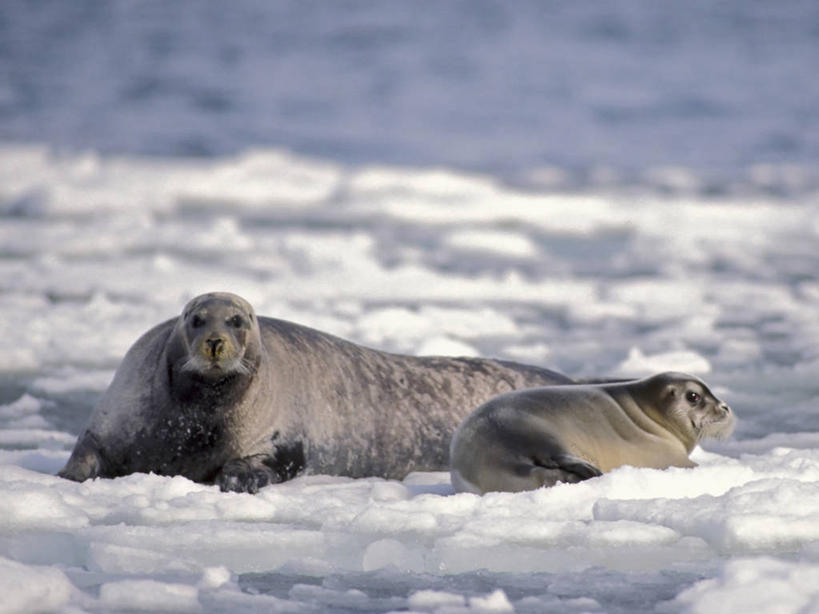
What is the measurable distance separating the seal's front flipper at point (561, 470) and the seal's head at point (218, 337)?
91cm

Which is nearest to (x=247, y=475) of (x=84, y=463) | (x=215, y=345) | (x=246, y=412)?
(x=246, y=412)

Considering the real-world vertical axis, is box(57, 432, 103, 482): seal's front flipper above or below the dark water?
below

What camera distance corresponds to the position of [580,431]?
4.30 m

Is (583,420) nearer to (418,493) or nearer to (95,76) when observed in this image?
(418,493)

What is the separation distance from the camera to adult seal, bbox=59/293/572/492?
14.3 feet

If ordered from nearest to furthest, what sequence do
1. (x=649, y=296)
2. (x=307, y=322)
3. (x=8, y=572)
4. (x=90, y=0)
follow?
(x=8, y=572) → (x=307, y=322) → (x=649, y=296) → (x=90, y=0)

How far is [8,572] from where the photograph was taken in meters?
2.92

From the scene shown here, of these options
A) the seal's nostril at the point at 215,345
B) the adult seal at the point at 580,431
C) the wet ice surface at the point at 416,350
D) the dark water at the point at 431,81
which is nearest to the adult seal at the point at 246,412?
the seal's nostril at the point at 215,345

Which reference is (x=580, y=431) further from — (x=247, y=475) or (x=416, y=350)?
(x=416, y=350)

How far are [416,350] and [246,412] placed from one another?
206cm

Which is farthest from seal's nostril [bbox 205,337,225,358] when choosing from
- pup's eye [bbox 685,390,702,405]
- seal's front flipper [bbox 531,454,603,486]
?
pup's eye [bbox 685,390,702,405]

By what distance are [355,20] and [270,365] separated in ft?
109

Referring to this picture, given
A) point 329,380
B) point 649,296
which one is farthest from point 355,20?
point 329,380

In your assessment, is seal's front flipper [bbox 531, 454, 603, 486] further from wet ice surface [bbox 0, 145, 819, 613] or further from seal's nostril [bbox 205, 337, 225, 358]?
seal's nostril [bbox 205, 337, 225, 358]
